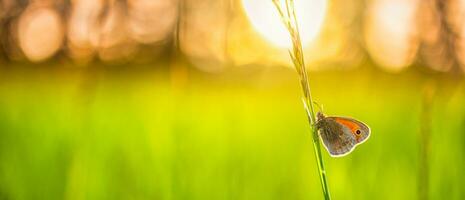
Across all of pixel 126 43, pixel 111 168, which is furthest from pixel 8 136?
pixel 126 43

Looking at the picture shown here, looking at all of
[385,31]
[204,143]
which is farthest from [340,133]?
[385,31]

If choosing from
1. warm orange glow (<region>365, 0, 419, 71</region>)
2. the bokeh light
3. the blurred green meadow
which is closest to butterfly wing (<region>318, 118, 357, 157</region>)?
the blurred green meadow

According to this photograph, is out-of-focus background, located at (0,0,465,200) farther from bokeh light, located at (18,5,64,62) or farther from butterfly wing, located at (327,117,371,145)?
bokeh light, located at (18,5,64,62)

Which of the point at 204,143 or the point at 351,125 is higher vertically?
the point at 351,125

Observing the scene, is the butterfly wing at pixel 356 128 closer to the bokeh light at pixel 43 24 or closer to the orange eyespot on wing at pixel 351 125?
the orange eyespot on wing at pixel 351 125

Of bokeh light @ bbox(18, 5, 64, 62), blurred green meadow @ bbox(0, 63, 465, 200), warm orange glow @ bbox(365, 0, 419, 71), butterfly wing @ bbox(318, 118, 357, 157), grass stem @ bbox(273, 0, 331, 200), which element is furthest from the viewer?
warm orange glow @ bbox(365, 0, 419, 71)

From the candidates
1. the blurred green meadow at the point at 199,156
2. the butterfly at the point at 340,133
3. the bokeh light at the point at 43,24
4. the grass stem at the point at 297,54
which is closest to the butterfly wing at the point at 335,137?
the butterfly at the point at 340,133

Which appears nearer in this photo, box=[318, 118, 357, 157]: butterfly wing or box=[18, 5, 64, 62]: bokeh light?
box=[318, 118, 357, 157]: butterfly wing

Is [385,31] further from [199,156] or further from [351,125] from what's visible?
[351,125]
